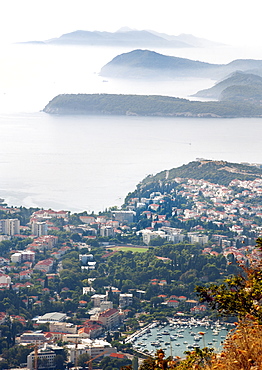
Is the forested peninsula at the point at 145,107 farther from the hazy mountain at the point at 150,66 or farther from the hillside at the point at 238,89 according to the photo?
the hazy mountain at the point at 150,66

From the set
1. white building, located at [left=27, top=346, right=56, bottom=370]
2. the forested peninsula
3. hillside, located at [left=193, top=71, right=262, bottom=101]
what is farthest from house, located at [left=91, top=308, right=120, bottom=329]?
hillside, located at [left=193, top=71, right=262, bottom=101]

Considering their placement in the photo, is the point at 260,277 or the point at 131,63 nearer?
the point at 260,277

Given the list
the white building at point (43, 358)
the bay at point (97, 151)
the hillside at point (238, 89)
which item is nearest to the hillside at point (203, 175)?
the bay at point (97, 151)

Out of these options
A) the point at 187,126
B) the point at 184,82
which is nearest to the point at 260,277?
the point at 187,126

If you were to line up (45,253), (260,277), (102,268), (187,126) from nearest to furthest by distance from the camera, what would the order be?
(260,277) → (102,268) → (45,253) → (187,126)

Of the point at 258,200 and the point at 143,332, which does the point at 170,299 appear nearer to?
the point at 143,332

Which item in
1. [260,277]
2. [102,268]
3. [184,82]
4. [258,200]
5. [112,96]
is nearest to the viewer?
[260,277]
